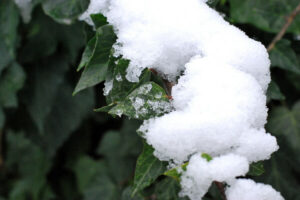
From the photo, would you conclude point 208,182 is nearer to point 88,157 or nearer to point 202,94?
point 202,94

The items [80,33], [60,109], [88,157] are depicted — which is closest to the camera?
[80,33]

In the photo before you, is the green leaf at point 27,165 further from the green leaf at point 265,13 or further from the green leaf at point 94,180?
the green leaf at point 265,13

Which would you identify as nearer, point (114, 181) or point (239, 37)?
point (239, 37)

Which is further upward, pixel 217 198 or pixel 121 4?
pixel 121 4

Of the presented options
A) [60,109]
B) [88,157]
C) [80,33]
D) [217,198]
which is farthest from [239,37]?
[88,157]

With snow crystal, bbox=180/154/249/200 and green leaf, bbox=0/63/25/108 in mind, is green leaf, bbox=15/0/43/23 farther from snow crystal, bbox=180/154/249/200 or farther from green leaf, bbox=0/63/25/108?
snow crystal, bbox=180/154/249/200

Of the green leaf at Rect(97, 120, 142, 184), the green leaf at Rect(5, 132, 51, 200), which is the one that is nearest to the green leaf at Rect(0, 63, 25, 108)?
the green leaf at Rect(97, 120, 142, 184)
